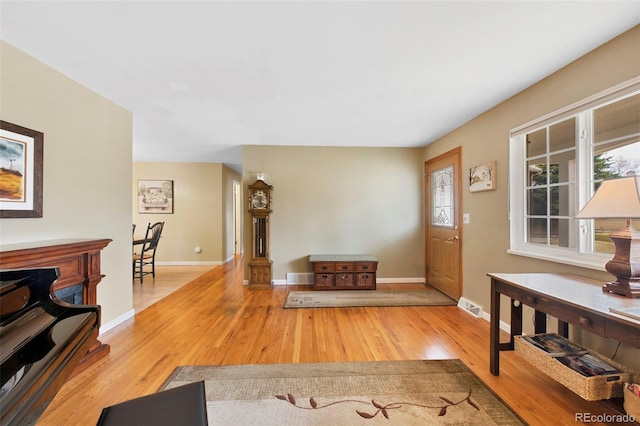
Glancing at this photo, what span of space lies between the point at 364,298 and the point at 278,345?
156 centimetres

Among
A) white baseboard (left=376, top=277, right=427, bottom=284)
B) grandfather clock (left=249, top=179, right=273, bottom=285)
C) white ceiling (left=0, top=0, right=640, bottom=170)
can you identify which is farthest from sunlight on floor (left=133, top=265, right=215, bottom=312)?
white baseboard (left=376, top=277, right=427, bottom=284)

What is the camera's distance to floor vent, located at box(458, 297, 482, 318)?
2820 millimetres

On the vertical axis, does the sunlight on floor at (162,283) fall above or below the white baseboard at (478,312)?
below

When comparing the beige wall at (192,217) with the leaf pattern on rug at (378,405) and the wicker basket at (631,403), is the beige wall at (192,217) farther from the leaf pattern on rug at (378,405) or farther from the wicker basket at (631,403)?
the wicker basket at (631,403)

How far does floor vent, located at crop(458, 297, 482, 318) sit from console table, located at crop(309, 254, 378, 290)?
119 cm

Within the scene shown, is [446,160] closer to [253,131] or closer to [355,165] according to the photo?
[355,165]

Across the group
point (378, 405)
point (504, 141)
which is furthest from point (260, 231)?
point (504, 141)

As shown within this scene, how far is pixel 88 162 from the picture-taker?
2303 mm

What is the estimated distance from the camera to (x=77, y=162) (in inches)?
86.7

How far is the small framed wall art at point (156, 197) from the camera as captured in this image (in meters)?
5.67

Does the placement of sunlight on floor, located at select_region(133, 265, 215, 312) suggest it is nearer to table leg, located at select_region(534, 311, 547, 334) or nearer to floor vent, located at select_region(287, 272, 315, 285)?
floor vent, located at select_region(287, 272, 315, 285)

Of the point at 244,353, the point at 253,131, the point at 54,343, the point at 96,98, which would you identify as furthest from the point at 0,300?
the point at 253,131

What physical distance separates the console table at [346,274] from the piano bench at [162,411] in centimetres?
297

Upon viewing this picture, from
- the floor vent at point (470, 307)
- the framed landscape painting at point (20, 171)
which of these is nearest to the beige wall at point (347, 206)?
the floor vent at point (470, 307)
